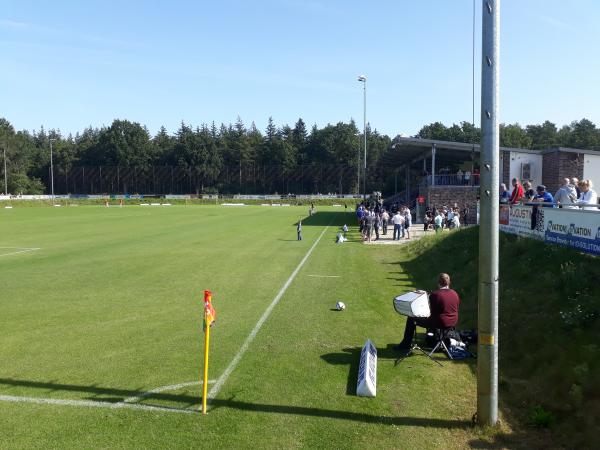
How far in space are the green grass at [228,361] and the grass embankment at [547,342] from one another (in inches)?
11.0

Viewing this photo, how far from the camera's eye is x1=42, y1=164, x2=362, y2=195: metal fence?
5394 inches

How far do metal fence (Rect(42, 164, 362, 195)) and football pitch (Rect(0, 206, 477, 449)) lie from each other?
122m

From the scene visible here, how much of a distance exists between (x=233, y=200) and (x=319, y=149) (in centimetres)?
4842

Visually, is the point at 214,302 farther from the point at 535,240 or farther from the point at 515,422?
the point at 535,240

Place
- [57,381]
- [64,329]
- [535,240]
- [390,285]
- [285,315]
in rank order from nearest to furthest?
[57,381]
[64,329]
[285,315]
[535,240]
[390,285]

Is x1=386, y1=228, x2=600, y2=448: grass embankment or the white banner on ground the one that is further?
the white banner on ground

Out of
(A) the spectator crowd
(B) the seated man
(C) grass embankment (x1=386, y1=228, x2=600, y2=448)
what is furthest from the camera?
(A) the spectator crowd

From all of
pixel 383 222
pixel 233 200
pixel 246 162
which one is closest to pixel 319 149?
pixel 246 162

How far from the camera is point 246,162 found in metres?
139

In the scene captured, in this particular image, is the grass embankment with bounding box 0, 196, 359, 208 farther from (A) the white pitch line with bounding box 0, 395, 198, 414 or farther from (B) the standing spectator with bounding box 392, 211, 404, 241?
(A) the white pitch line with bounding box 0, 395, 198, 414

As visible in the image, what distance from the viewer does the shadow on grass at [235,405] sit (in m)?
5.99

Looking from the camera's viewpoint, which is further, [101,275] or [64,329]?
[101,275]

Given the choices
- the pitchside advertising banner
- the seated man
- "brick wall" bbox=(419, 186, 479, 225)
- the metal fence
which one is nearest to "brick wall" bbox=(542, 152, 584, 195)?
"brick wall" bbox=(419, 186, 479, 225)

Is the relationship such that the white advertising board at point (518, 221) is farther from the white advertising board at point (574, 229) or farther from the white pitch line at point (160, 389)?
the white pitch line at point (160, 389)
